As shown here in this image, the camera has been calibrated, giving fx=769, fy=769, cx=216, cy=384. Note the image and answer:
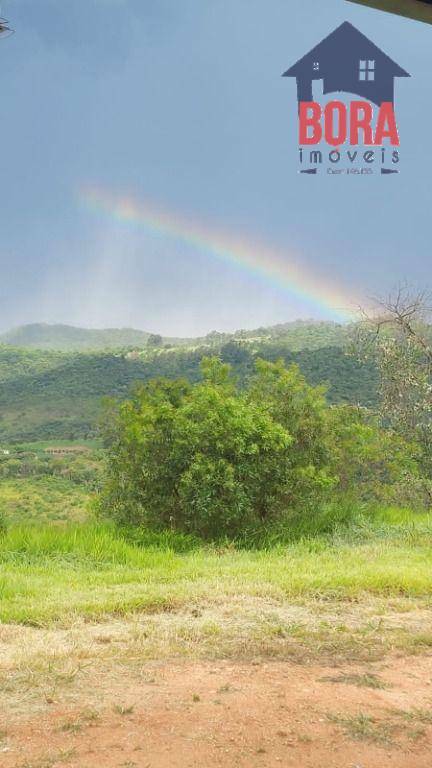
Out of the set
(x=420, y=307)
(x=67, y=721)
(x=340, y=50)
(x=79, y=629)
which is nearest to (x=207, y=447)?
(x=79, y=629)

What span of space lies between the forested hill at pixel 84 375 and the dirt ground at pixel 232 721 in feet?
113

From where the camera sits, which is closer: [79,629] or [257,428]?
[79,629]

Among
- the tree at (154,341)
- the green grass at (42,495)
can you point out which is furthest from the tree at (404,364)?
the tree at (154,341)

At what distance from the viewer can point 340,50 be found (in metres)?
22.0

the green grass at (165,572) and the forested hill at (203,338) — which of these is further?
the forested hill at (203,338)

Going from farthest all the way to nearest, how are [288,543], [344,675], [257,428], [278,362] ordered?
[278,362], [257,428], [288,543], [344,675]

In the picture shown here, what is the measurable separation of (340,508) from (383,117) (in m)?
15.2

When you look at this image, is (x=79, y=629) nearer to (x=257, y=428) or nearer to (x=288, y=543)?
(x=288, y=543)

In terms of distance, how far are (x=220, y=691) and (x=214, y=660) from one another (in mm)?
474

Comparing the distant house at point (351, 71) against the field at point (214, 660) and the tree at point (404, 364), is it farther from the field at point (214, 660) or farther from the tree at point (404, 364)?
the field at point (214, 660)

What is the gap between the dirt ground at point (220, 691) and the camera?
305cm

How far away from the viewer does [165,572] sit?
6.29 m

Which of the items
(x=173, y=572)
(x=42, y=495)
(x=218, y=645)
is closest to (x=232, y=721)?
(x=218, y=645)

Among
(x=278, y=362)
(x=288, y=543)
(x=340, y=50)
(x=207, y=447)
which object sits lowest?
(x=288, y=543)
